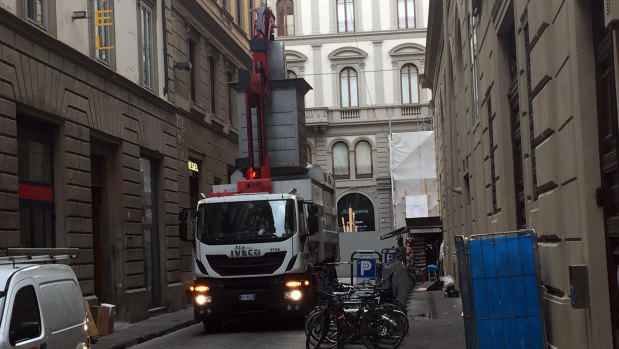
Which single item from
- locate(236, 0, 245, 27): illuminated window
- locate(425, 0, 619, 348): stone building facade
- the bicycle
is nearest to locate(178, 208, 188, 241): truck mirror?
the bicycle

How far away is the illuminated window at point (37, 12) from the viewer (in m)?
16.3

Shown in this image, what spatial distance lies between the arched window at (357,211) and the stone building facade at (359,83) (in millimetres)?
62

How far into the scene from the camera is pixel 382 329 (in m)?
13.7

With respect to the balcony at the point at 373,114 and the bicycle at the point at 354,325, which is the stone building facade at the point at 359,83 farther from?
the bicycle at the point at 354,325

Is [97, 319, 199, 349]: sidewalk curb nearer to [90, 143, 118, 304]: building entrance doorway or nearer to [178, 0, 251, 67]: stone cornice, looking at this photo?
[90, 143, 118, 304]: building entrance doorway

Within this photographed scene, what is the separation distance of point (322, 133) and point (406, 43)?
25.0 feet

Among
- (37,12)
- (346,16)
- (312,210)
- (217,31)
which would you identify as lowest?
(312,210)

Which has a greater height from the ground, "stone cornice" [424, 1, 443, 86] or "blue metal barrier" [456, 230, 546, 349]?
"stone cornice" [424, 1, 443, 86]

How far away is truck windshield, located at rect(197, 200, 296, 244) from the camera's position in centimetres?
1781

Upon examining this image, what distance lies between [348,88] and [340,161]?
15.4 feet

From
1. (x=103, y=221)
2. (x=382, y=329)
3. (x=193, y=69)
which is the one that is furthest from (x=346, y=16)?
(x=382, y=329)

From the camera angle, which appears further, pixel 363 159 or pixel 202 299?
pixel 363 159

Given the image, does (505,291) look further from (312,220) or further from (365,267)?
(365,267)

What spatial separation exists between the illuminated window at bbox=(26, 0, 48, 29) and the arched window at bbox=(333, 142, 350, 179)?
40491 mm
